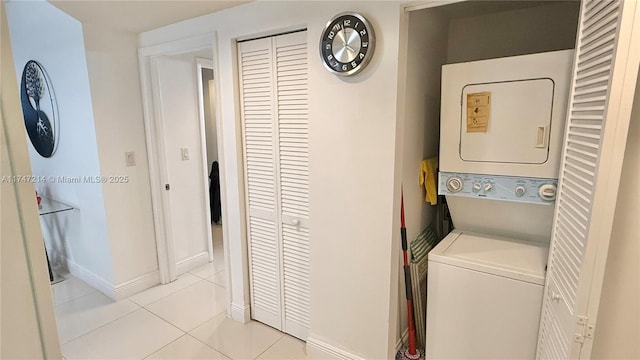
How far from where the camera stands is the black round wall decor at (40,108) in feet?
9.41

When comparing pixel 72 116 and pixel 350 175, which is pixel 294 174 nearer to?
pixel 350 175

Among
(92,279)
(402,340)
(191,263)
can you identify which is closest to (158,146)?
(191,263)

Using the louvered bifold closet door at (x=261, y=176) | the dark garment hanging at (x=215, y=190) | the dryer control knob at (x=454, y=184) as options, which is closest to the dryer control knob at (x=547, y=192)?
the dryer control knob at (x=454, y=184)

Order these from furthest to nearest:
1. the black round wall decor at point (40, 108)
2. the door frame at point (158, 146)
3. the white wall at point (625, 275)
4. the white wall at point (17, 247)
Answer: the black round wall decor at point (40, 108), the door frame at point (158, 146), the white wall at point (625, 275), the white wall at point (17, 247)

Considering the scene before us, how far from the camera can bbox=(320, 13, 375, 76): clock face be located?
63.1 inches

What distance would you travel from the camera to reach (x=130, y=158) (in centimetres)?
278

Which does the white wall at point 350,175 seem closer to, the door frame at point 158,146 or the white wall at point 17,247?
the door frame at point 158,146

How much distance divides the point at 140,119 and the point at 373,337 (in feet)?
7.94

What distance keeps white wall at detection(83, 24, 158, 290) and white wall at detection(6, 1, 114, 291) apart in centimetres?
6

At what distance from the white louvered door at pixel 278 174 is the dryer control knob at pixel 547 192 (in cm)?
121

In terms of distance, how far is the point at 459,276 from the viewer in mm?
1764

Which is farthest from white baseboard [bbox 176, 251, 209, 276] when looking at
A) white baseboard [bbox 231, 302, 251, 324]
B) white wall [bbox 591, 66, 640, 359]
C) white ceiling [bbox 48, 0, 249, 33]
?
white wall [bbox 591, 66, 640, 359]

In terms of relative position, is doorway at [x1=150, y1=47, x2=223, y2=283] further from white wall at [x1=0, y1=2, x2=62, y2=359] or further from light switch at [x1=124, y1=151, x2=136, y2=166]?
white wall at [x1=0, y1=2, x2=62, y2=359]

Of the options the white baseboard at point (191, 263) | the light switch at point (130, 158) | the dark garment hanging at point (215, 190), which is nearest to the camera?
the light switch at point (130, 158)
